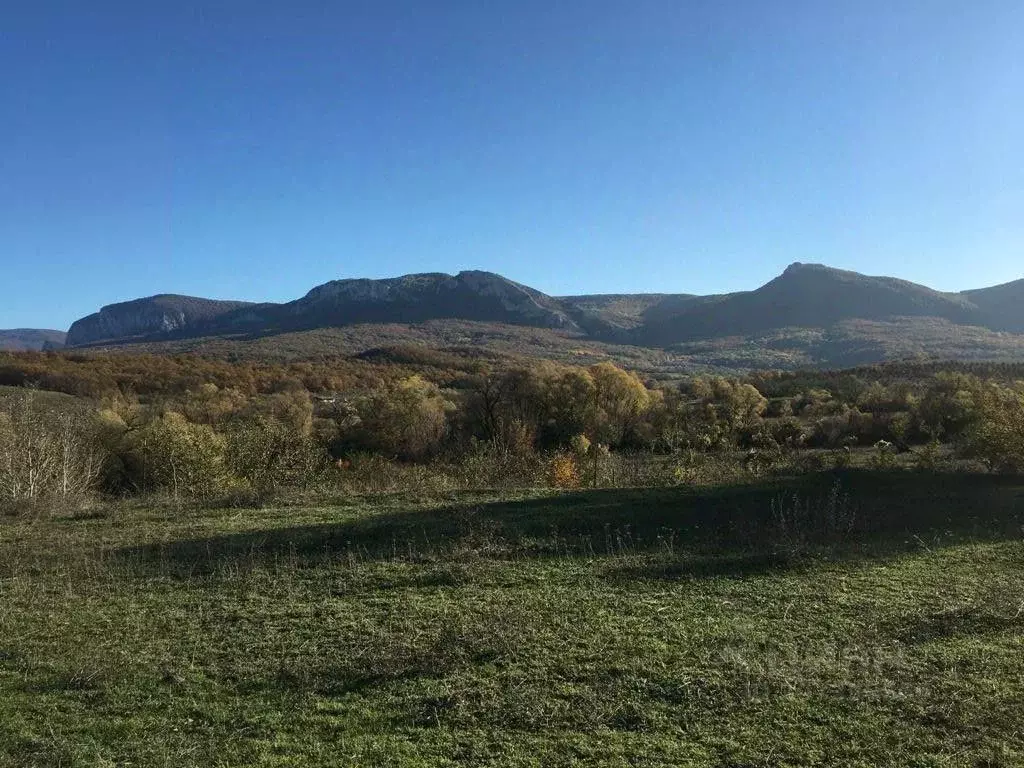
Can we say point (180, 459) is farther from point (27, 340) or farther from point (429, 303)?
point (27, 340)

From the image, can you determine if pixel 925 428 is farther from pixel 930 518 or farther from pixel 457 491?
pixel 457 491

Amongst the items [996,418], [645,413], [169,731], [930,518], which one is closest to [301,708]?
[169,731]

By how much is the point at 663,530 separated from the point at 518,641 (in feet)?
21.2

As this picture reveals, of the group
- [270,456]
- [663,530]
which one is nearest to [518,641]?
[663,530]

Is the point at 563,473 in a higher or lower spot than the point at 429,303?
lower

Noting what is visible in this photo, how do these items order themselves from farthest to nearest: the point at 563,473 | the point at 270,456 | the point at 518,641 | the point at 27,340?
the point at 27,340
the point at 270,456
the point at 563,473
the point at 518,641

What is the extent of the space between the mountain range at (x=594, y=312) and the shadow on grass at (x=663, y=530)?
356ft

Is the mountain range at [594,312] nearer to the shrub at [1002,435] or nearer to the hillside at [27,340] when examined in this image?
the hillside at [27,340]

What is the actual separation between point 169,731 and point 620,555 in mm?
7748

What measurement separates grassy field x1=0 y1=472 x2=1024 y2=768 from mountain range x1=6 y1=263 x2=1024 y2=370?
114570 millimetres

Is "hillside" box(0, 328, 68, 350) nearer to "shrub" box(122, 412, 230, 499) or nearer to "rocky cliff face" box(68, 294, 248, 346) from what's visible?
"rocky cliff face" box(68, 294, 248, 346)

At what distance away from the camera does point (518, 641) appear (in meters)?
7.87

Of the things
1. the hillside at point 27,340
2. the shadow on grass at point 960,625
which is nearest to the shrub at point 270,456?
the shadow on grass at point 960,625

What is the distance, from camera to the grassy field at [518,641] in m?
5.66
